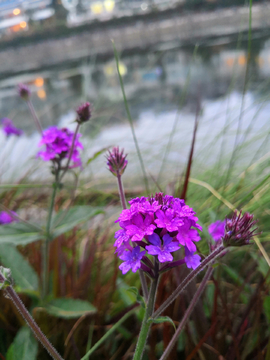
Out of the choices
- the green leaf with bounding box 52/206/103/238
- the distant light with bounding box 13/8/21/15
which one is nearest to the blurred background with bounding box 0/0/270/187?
the distant light with bounding box 13/8/21/15

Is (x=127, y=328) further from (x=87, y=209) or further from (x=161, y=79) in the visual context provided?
(x=161, y=79)

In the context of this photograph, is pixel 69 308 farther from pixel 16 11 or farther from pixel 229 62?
pixel 16 11

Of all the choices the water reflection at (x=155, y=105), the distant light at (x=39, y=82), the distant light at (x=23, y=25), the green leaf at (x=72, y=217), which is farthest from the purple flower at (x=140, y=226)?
the distant light at (x=23, y=25)

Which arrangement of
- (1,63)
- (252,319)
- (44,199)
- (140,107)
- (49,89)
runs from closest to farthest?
(252,319) → (44,199) → (140,107) → (49,89) → (1,63)

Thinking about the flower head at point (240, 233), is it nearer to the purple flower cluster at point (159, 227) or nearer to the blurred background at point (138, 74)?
the purple flower cluster at point (159, 227)

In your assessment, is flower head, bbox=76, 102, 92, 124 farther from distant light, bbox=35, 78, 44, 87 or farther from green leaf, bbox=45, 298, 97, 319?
distant light, bbox=35, 78, 44, 87

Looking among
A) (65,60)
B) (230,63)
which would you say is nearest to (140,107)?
(230,63)
